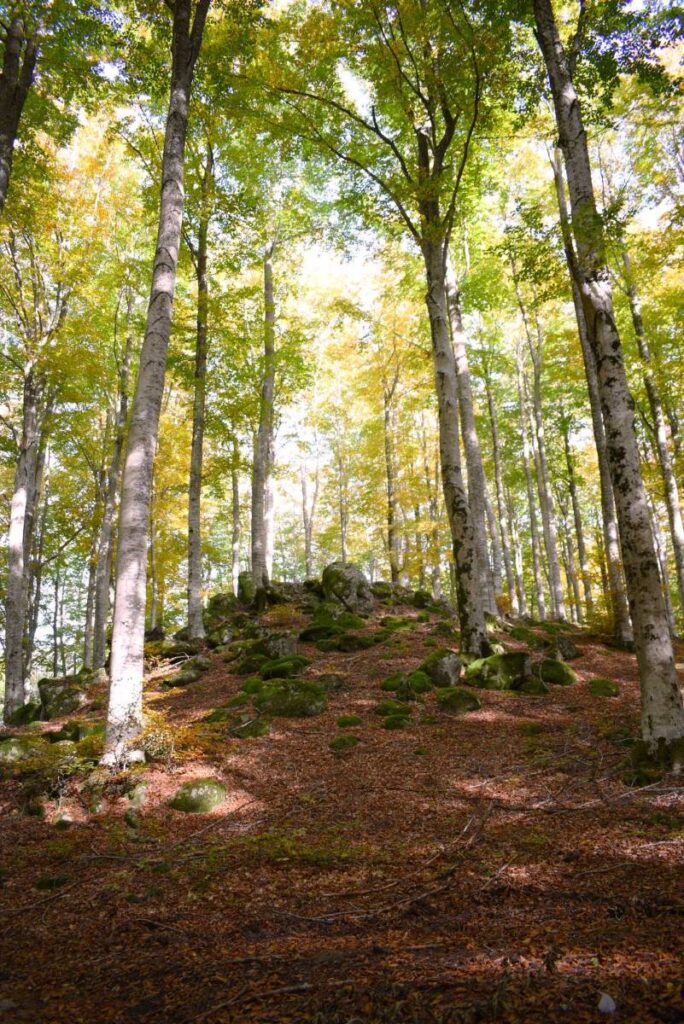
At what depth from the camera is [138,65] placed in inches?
335

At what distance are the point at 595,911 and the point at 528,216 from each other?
27.8 feet

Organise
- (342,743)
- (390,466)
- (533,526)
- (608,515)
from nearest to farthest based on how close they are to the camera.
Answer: (342,743) → (608,515) → (533,526) → (390,466)

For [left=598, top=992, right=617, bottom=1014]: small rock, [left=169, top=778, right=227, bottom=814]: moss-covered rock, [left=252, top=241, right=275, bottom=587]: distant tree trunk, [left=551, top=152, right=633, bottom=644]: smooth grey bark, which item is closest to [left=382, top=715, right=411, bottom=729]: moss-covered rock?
[left=169, top=778, right=227, bottom=814]: moss-covered rock

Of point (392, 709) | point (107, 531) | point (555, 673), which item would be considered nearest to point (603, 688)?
point (555, 673)

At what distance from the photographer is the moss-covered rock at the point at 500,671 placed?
29.0 ft

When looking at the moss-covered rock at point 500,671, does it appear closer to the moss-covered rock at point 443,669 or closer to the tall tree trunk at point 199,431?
the moss-covered rock at point 443,669

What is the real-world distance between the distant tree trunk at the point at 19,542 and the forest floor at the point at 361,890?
654 cm

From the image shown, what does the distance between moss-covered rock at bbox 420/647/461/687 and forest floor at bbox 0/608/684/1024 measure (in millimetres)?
2350

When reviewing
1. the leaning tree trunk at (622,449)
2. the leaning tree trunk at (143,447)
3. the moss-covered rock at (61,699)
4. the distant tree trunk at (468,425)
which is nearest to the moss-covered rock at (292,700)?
the leaning tree trunk at (143,447)

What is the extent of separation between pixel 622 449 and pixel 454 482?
4.11m

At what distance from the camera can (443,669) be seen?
9.05m

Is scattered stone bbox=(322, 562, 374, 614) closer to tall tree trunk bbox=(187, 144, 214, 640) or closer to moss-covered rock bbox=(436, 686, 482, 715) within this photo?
tall tree trunk bbox=(187, 144, 214, 640)

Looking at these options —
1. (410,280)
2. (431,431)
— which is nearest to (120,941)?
(410,280)

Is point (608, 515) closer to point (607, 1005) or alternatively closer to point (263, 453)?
point (263, 453)
